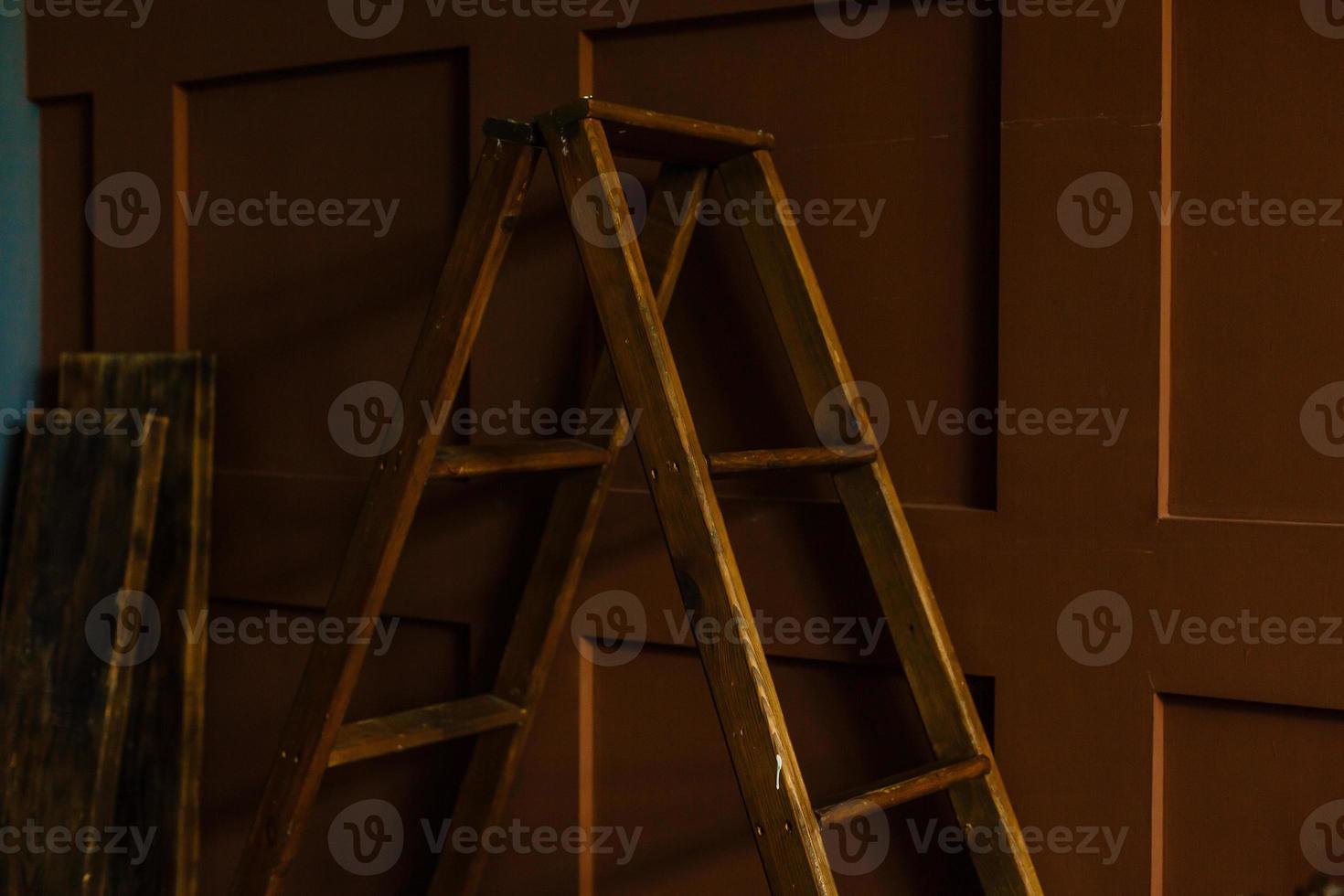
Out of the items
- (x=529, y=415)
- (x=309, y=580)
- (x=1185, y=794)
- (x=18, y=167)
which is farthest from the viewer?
(x=18, y=167)

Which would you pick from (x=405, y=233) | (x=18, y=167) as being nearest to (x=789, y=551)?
(x=405, y=233)

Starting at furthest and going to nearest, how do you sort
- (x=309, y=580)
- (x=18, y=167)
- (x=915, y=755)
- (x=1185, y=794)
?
(x=18, y=167)
(x=309, y=580)
(x=915, y=755)
(x=1185, y=794)

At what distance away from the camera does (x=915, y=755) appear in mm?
1688

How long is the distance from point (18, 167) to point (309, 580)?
985 millimetres

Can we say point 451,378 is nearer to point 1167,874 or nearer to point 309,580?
point 309,580

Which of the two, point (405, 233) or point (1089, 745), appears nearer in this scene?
point (1089, 745)
